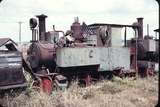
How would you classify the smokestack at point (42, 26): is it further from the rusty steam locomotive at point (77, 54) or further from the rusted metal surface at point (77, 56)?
the rusted metal surface at point (77, 56)

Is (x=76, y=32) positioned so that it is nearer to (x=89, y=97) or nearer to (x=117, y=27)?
(x=117, y=27)

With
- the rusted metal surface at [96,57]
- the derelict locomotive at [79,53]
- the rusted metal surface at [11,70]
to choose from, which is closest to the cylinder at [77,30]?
the derelict locomotive at [79,53]

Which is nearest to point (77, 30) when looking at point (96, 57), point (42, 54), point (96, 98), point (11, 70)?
A: point (96, 57)

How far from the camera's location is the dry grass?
8.45m

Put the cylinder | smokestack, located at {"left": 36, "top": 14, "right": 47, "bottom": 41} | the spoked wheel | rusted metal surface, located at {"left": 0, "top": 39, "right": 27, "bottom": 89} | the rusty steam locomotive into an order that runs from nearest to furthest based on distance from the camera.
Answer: rusted metal surface, located at {"left": 0, "top": 39, "right": 27, "bottom": 89} < the spoked wheel < the rusty steam locomotive < smokestack, located at {"left": 36, "top": 14, "right": 47, "bottom": 41} < the cylinder

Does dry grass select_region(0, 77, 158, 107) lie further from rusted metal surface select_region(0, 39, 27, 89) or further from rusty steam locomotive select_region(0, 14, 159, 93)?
rusty steam locomotive select_region(0, 14, 159, 93)

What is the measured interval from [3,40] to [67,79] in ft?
12.4

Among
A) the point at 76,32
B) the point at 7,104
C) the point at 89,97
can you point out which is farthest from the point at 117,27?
the point at 7,104

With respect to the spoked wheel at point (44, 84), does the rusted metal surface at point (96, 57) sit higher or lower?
higher

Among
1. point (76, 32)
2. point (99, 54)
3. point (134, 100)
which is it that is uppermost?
point (76, 32)

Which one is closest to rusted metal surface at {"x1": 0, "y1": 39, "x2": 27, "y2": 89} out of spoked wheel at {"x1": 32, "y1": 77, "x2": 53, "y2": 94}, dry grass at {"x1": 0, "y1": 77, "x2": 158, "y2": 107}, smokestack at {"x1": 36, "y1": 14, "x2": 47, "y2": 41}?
dry grass at {"x1": 0, "y1": 77, "x2": 158, "y2": 107}

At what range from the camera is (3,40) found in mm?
10219

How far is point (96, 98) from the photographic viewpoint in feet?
32.8

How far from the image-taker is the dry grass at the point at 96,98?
845 centimetres
